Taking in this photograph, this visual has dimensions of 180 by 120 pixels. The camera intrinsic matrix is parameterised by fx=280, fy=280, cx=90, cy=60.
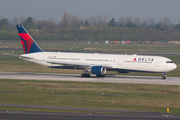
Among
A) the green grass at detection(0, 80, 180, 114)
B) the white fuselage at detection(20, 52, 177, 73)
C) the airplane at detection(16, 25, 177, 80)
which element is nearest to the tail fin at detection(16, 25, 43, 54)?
the airplane at detection(16, 25, 177, 80)

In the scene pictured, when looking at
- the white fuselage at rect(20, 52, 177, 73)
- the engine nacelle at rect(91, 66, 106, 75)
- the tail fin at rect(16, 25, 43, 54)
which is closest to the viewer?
the white fuselage at rect(20, 52, 177, 73)

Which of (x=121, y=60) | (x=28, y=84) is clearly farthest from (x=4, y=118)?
(x=121, y=60)

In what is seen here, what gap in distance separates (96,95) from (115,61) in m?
16.6

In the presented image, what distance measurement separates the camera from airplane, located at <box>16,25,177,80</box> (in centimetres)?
4706

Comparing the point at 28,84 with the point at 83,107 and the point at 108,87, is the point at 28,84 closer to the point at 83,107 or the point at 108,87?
the point at 108,87

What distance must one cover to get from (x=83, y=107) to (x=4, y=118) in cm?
787

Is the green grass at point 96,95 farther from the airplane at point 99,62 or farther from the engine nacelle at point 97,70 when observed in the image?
the airplane at point 99,62

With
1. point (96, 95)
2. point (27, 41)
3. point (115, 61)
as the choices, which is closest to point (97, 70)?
point (115, 61)

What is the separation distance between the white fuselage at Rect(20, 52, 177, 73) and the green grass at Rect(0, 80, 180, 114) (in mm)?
6990

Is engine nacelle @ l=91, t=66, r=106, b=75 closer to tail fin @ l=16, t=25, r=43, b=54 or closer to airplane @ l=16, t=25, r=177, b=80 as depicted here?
airplane @ l=16, t=25, r=177, b=80

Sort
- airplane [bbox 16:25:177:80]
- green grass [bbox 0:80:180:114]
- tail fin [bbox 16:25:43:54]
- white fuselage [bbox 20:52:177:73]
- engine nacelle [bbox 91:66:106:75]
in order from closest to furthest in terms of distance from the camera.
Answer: green grass [bbox 0:80:180:114] → white fuselage [bbox 20:52:177:73] → airplane [bbox 16:25:177:80] → engine nacelle [bbox 91:66:106:75] → tail fin [bbox 16:25:43:54]

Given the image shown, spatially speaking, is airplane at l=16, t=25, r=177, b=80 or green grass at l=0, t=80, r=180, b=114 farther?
airplane at l=16, t=25, r=177, b=80

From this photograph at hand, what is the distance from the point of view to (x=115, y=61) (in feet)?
160

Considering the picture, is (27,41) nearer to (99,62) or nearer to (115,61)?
(99,62)
